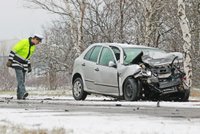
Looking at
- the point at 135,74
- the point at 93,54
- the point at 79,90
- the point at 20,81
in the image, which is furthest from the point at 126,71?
the point at 20,81

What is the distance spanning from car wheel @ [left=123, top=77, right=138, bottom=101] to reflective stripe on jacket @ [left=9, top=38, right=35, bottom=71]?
3411mm

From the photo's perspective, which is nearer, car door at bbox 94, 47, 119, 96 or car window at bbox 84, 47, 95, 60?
car door at bbox 94, 47, 119, 96

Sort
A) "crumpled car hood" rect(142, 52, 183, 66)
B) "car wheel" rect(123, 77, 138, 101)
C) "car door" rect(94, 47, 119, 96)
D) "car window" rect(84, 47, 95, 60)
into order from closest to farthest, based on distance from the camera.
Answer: "car wheel" rect(123, 77, 138, 101) → "crumpled car hood" rect(142, 52, 183, 66) → "car door" rect(94, 47, 119, 96) → "car window" rect(84, 47, 95, 60)

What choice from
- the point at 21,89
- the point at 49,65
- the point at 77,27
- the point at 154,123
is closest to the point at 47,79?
the point at 49,65

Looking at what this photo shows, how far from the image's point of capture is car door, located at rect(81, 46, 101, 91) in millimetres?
14914

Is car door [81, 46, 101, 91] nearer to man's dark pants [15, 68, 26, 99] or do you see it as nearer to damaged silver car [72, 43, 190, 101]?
damaged silver car [72, 43, 190, 101]

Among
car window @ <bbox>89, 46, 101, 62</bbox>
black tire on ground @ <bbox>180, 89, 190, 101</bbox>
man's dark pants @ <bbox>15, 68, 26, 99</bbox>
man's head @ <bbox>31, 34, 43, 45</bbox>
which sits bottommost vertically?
black tire on ground @ <bbox>180, 89, 190, 101</bbox>

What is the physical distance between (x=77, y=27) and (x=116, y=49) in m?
17.6

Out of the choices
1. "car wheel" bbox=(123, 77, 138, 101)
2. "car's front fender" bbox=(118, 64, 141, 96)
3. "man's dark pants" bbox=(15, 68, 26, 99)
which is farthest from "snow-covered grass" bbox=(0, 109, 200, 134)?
"man's dark pants" bbox=(15, 68, 26, 99)

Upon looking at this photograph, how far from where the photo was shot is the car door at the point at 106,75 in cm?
1404

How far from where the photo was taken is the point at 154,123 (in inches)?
285

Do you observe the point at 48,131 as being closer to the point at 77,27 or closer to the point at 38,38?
the point at 38,38

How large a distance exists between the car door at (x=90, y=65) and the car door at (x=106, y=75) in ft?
0.63

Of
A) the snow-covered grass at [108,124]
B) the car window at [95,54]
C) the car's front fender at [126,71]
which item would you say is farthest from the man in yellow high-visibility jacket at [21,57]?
the snow-covered grass at [108,124]
